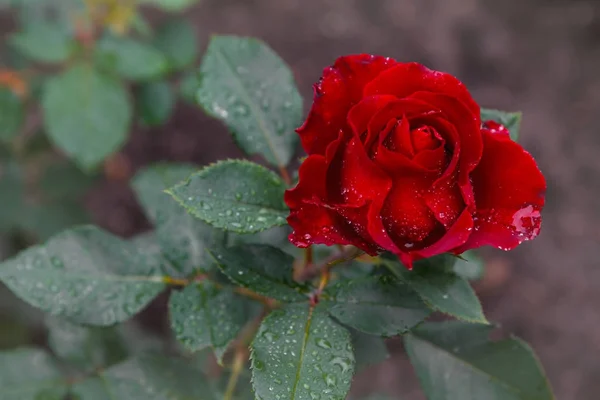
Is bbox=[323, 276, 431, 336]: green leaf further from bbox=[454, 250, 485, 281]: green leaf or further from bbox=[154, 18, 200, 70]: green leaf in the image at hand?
bbox=[154, 18, 200, 70]: green leaf

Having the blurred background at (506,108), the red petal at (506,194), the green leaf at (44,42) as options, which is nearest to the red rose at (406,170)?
the red petal at (506,194)

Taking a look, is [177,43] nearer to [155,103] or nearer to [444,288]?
[155,103]

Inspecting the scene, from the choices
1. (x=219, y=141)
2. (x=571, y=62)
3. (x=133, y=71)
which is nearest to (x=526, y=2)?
(x=571, y=62)

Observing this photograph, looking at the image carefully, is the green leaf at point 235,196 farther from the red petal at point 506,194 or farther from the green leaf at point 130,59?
the green leaf at point 130,59

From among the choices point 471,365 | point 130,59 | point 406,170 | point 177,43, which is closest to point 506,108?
point 177,43

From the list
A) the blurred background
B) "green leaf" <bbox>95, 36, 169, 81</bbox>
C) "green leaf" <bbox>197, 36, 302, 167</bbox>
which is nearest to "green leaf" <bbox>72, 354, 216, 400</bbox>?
"green leaf" <bbox>197, 36, 302, 167</bbox>

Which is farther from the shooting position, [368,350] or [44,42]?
[44,42]

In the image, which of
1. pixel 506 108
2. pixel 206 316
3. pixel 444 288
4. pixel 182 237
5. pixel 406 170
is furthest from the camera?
pixel 506 108
